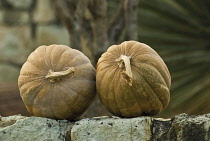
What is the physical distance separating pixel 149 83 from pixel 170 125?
0.18 metres

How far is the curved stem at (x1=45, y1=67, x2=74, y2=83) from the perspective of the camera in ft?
6.27

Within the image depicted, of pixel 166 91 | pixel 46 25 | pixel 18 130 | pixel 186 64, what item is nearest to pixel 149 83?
pixel 166 91

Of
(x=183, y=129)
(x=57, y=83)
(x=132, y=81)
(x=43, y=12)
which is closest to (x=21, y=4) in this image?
(x=43, y=12)

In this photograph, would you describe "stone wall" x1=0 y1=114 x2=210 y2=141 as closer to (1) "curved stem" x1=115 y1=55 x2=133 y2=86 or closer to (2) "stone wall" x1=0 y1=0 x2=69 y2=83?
(1) "curved stem" x1=115 y1=55 x2=133 y2=86

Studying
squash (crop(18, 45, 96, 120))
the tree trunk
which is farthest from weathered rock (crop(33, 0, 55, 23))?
squash (crop(18, 45, 96, 120))

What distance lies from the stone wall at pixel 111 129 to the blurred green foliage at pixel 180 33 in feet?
7.67

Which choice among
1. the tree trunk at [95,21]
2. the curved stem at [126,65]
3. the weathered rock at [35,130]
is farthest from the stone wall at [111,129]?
the tree trunk at [95,21]

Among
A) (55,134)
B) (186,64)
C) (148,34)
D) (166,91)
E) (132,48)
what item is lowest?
(55,134)

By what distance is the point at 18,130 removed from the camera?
1.95 m

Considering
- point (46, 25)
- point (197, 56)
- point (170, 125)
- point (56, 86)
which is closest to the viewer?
point (170, 125)

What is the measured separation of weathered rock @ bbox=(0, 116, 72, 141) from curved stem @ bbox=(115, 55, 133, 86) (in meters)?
0.33

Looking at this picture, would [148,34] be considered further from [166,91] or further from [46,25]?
[166,91]

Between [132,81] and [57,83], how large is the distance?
32 centimetres

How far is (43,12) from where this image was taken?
5027 mm
